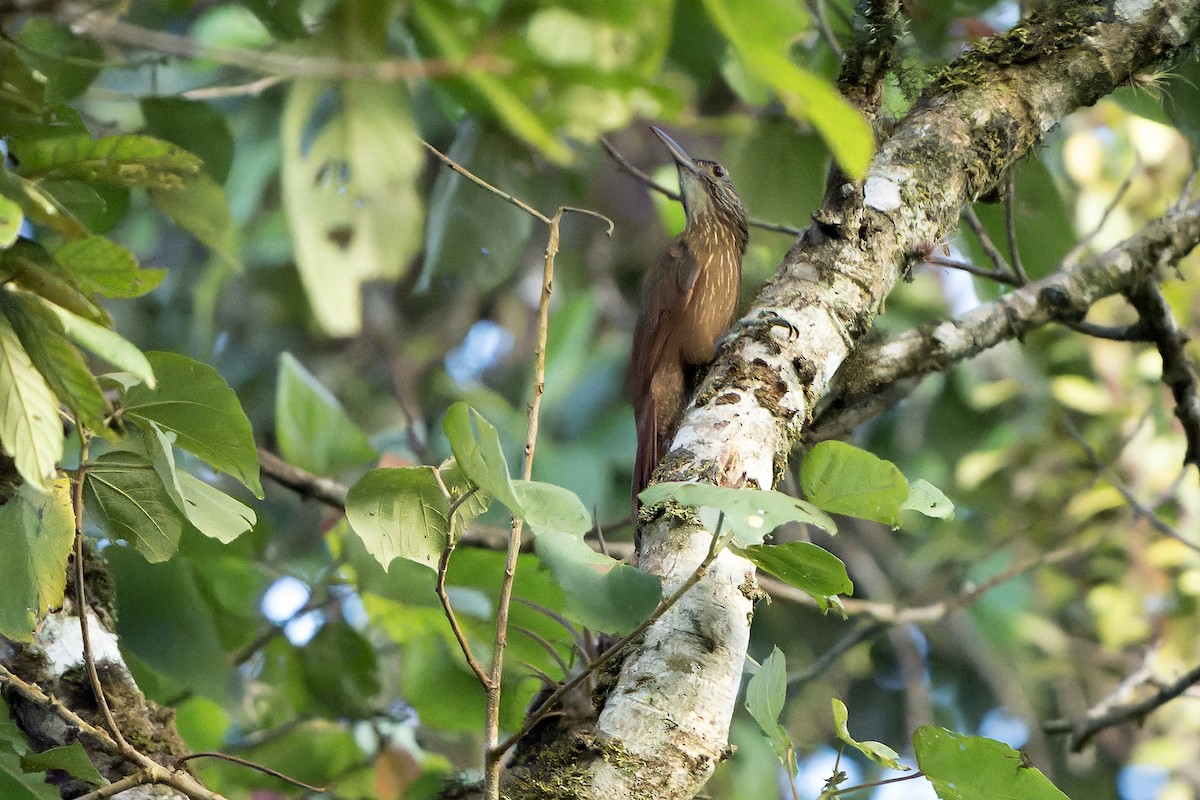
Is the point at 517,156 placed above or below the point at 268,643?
above

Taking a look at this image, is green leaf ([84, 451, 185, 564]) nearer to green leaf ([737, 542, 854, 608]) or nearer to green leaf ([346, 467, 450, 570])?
green leaf ([346, 467, 450, 570])

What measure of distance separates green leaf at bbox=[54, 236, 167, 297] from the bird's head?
9.41 feet

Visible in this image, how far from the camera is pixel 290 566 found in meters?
2.81

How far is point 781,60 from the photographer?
2.11ft

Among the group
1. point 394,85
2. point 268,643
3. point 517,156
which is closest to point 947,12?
point 517,156

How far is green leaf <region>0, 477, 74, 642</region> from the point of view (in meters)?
1.25

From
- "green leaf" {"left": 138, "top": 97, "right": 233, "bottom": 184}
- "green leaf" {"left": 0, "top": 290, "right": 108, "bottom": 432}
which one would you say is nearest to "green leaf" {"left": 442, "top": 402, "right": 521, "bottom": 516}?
"green leaf" {"left": 0, "top": 290, "right": 108, "bottom": 432}

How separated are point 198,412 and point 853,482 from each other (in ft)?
2.58

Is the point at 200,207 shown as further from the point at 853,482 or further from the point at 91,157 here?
the point at 853,482

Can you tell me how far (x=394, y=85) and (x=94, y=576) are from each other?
1.08m

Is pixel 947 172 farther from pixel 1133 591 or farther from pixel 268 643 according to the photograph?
pixel 1133 591

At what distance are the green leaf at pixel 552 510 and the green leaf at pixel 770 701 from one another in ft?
1.14

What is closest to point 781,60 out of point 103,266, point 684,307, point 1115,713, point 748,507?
point 748,507

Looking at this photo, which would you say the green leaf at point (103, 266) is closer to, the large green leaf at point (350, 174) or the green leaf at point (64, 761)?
the large green leaf at point (350, 174)
